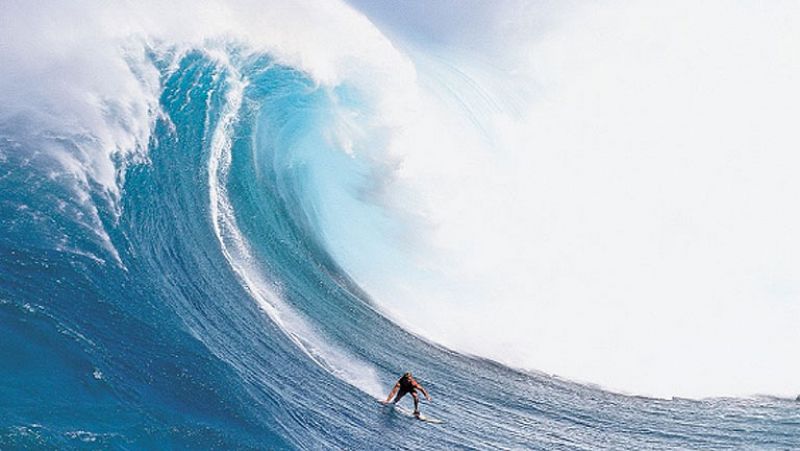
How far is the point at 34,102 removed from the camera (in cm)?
1352

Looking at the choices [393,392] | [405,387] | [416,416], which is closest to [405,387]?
[405,387]

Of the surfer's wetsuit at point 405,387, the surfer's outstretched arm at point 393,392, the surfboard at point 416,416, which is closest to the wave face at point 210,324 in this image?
the surfboard at point 416,416

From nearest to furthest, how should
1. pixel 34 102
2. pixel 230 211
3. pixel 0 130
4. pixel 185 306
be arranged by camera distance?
pixel 185 306 → pixel 0 130 → pixel 34 102 → pixel 230 211

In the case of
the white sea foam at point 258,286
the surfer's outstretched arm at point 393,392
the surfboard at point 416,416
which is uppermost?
the white sea foam at point 258,286

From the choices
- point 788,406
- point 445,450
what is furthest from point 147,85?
point 788,406

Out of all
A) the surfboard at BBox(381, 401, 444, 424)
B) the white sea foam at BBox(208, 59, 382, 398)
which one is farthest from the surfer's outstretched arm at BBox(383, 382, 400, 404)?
the white sea foam at BBox(208, 59, 382, 398)

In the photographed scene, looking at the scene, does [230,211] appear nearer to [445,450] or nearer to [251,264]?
[251,264]

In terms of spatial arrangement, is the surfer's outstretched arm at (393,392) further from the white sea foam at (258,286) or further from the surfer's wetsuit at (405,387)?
the white sea foam at (258,286)

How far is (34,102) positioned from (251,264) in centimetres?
557

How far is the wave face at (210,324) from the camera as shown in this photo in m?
8.19

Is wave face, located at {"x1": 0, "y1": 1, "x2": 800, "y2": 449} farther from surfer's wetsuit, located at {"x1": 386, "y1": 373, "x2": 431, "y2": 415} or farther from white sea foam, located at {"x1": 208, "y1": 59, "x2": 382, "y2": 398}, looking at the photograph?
surfer's wetsuit, located at {"x1": 386, "y1": 373, "x2": 431, "y2": 415}

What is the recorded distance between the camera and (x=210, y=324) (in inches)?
435

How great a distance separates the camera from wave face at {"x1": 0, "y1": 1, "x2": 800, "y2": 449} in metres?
8.19

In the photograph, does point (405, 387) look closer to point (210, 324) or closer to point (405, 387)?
point (405, 387)
